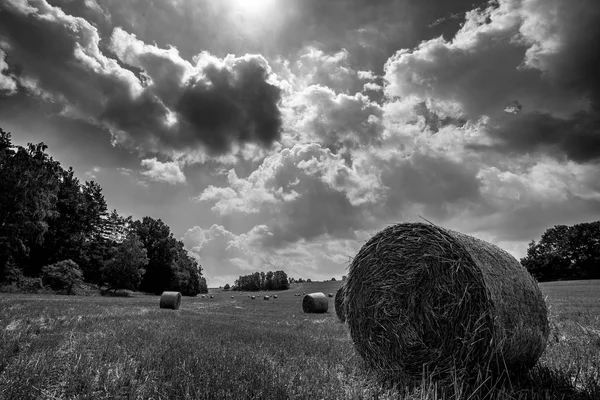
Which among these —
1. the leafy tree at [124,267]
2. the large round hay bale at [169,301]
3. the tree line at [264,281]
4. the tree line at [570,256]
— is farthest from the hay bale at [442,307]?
the tree line at [264,281]

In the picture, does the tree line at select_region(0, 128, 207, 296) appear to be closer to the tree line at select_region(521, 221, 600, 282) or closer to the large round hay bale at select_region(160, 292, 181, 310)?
the large round hay bale at select_region(160, 292, 181, 310)

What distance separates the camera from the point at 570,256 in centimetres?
7962

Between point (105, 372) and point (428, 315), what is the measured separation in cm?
521

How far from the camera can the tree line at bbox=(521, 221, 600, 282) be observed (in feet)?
249

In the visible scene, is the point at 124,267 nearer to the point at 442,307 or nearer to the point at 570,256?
the point at 442,307

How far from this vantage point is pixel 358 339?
6805mm

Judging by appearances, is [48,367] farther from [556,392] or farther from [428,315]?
[556,392]

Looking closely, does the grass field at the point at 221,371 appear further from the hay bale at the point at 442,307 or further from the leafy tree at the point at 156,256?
the leafy tree at the point at 156,256

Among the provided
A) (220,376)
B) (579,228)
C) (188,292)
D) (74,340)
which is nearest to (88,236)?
(188,292)

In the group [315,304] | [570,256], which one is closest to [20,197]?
[315,304]

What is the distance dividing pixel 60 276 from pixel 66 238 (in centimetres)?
2232

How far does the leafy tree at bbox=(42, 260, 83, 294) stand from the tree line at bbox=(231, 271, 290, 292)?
343 feet

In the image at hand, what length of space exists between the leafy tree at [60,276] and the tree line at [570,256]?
90.8 m

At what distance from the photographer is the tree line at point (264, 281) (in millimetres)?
141375
